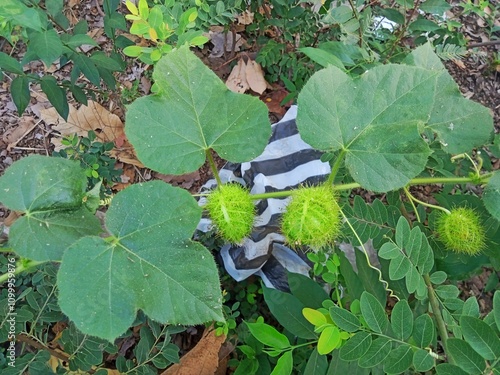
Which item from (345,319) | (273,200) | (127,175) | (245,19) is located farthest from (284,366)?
(245,19)

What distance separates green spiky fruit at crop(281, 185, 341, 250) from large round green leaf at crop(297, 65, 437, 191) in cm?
8

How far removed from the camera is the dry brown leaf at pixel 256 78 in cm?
273

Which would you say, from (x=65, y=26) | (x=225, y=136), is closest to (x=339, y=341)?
(x=225, y=136)

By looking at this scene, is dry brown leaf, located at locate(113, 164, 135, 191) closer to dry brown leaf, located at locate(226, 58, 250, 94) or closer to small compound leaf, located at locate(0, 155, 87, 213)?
dry brown leaf, located at locate(226, 58, 250, 94)

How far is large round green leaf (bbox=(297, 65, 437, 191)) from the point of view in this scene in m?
0.93

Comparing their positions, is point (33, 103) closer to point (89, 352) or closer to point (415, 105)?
point (89, 352)

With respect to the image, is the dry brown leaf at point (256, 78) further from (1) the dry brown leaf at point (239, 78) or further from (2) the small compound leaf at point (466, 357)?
(2) the small compound leaf at point (466, 357)

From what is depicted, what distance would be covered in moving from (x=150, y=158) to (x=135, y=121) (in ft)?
0.27

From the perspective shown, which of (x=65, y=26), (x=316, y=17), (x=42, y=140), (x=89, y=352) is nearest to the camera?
(x=89, y=352)

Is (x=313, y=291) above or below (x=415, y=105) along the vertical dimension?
below

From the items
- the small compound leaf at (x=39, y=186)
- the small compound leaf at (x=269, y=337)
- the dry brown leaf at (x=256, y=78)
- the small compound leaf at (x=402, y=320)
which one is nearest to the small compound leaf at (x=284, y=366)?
the small compound leaf at (x=269, y=337)

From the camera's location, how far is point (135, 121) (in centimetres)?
95

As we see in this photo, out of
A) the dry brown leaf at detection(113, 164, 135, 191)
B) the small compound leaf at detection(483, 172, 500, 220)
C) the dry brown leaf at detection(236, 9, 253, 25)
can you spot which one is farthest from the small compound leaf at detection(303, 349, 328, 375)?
the dry brown leaf at detection(236, 9, 253, 25)

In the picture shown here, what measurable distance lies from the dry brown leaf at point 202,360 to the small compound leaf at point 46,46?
1.32 meters
